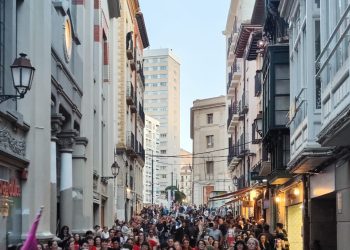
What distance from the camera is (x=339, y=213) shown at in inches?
635

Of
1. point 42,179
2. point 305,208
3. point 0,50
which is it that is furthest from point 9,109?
point 305,208

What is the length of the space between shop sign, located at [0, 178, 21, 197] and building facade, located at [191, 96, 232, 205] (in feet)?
259

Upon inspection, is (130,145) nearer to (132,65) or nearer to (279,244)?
(132,65)

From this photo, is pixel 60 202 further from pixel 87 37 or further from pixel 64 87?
pixel 87 37

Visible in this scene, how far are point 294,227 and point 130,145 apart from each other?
2560 cm

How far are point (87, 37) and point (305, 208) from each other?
34.8 ft

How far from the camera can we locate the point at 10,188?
1538cm

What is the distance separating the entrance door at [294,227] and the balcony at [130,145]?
76.3 feet

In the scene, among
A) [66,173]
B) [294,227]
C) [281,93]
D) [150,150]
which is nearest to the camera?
[66,173]

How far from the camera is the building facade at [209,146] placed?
9850 centimetres

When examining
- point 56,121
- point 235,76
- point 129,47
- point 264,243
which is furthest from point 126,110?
point 264,243

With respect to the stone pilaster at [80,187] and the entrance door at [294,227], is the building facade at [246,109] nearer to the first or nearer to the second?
the entrance door at [294,227]

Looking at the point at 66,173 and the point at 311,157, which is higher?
the point at 311,157

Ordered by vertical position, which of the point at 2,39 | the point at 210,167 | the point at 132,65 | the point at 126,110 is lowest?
the point at 2,39
